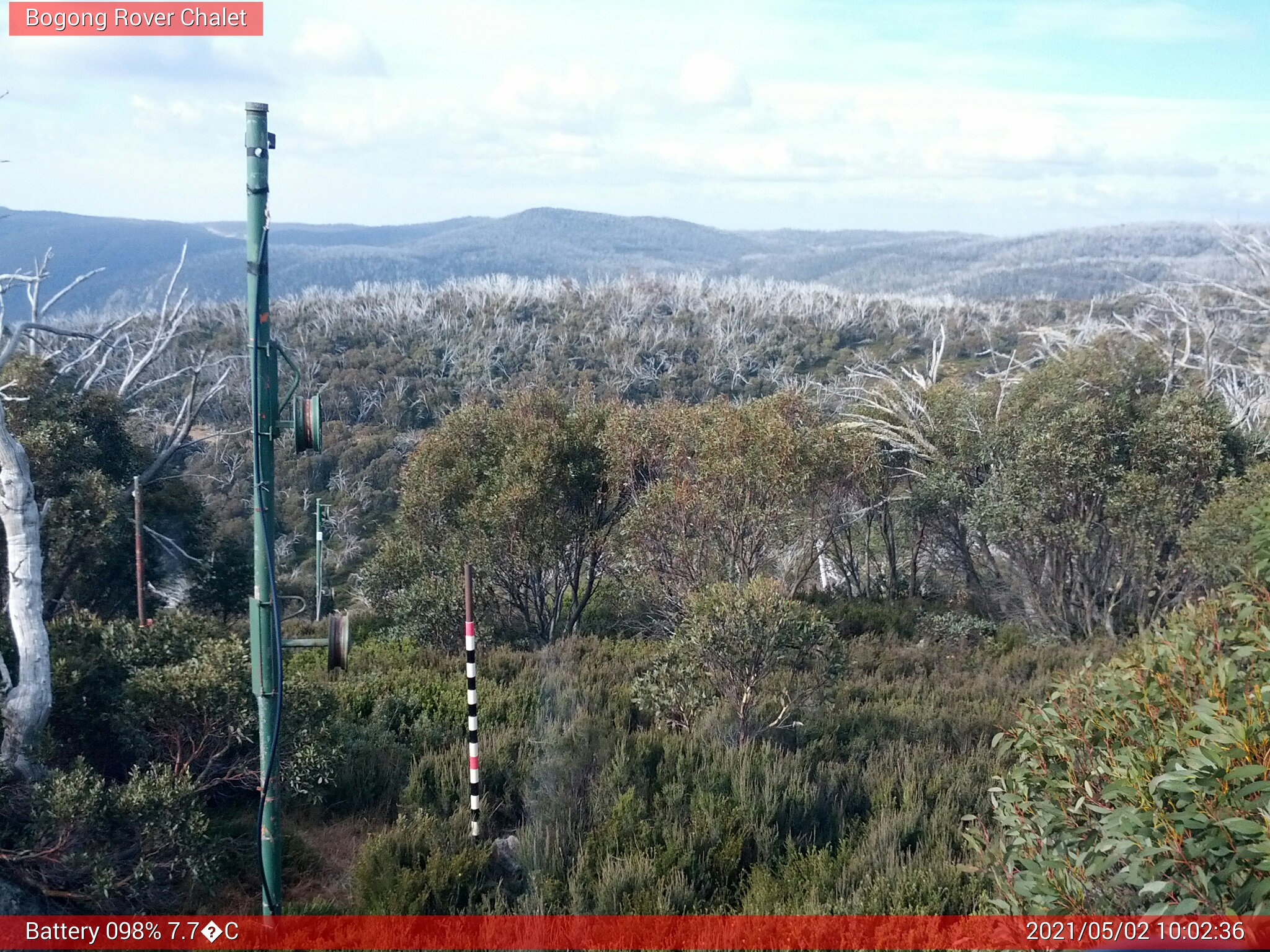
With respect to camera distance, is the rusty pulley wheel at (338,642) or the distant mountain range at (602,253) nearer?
the rusty pulley wheel at (338,642)

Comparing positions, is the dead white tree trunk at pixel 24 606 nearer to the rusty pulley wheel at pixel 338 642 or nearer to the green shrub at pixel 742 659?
the rusty pulley wheel at pixel 338 642

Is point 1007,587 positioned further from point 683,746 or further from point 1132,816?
point 1132,816

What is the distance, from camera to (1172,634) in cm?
429

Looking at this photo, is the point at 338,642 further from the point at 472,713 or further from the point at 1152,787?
the point at 1152,787

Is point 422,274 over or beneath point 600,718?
over

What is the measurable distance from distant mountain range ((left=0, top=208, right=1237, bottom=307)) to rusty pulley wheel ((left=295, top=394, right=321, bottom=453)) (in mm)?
40468

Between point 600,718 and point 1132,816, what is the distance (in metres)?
4.94

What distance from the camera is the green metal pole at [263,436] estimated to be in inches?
149

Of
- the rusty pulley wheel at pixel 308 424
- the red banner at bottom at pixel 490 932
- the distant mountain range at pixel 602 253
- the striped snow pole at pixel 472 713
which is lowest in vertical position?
the red banner at bottom at pixel 490 932

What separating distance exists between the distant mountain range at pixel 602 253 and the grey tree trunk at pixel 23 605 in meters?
38.5

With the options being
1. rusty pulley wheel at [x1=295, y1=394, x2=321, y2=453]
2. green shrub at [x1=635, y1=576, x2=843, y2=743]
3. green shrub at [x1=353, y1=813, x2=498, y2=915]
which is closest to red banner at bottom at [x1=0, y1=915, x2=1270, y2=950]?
green shrub at [x1=353, y1=813, x2=498, y2=915]

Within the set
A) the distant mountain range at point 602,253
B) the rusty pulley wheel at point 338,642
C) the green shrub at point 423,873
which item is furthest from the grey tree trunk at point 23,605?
the distant mountain range at point 602,253

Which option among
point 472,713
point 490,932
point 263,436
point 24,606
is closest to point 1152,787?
point 490,932

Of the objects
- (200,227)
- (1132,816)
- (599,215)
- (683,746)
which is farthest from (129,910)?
(599,215)
